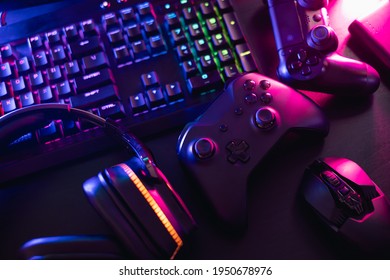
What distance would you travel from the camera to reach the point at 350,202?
0.49 meters

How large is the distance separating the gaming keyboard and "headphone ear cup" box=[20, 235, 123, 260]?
0.45ft

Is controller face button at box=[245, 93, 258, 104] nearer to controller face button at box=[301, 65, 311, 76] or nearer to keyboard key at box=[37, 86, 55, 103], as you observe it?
controller face button at box=[301, 65, 311, 76]

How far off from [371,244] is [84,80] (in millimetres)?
443

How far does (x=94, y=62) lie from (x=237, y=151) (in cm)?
25

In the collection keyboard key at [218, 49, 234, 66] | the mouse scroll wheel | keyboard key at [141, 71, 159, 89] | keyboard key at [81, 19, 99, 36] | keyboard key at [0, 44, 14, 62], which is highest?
keyboard key at [81, 19, 99, 36]

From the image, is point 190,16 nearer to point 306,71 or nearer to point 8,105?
point 306,71

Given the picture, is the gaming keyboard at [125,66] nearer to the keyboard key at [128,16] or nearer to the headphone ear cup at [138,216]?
the keyboard key at [128,16]

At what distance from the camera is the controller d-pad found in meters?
0.53

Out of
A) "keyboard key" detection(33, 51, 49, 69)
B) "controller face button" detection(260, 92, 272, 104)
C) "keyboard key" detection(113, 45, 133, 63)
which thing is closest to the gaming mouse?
"controller face button" detection(260, 92, 272, 104)

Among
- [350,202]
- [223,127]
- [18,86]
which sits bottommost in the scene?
[350,202]

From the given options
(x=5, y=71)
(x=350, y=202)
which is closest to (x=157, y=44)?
(x=5, y=71)

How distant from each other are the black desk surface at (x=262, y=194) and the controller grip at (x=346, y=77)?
0.03 meters
